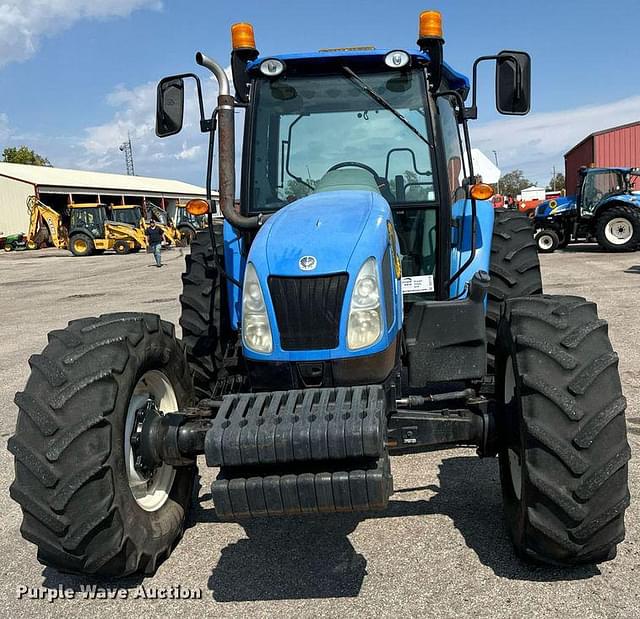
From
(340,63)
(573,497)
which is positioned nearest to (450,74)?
(340,63)

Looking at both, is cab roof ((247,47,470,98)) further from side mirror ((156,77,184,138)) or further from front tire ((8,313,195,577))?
front tire ((8,313,195,577))

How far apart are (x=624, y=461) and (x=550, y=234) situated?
17.0 m

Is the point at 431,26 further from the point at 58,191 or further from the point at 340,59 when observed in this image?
the point at 58,191

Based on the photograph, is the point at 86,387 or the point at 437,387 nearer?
the point at 86,387

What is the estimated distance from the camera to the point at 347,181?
369 cm

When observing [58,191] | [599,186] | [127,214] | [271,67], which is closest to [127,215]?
[127,214]

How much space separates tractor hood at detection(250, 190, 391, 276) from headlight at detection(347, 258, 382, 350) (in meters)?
0.08

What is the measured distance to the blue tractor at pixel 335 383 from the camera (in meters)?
2.46

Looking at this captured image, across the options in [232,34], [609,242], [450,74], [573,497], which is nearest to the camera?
[573,497]

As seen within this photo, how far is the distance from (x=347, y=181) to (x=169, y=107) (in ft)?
3.51

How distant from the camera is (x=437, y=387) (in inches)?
182

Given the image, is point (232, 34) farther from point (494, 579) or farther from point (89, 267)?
point (89, 267)

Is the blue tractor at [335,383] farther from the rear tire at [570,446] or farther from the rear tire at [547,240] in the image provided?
the rear tire at [547,240]

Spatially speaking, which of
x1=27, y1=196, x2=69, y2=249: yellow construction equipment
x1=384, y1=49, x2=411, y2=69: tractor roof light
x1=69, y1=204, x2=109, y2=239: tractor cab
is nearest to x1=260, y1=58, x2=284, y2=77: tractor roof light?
x1=384, y1=49, x2=411, y2=69: tractor roof light
